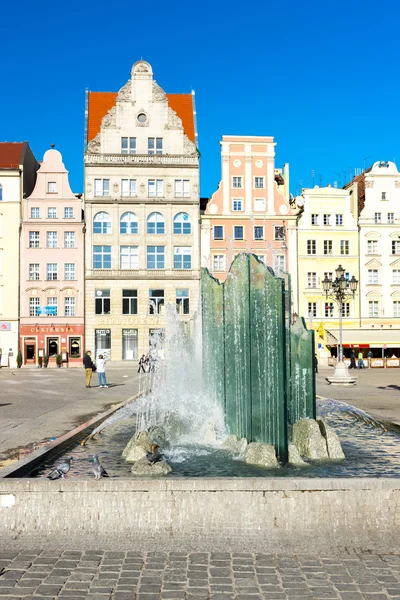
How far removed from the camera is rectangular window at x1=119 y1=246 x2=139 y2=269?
50.5 m

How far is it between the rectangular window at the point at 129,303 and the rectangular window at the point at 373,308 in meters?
18.2

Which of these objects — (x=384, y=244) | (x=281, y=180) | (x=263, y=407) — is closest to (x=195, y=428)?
(x=263, y=407)

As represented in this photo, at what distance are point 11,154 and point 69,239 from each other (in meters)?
8.46

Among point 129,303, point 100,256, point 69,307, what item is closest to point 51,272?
point 69,307

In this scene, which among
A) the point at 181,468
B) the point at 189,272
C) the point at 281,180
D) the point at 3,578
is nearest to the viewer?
the point at 3,578

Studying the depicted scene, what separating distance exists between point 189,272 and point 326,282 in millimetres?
23462

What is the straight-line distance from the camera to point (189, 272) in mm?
50656

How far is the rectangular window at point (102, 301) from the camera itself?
50094 mm

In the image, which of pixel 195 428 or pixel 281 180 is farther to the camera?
pixel 281 180

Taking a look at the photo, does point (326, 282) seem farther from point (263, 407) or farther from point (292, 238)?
point (292, 238)

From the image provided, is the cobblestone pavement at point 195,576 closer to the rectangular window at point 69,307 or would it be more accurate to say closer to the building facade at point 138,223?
the building facade at point 138,223

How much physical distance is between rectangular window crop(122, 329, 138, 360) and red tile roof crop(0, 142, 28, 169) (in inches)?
607

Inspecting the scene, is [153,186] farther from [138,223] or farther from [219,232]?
[219,232]

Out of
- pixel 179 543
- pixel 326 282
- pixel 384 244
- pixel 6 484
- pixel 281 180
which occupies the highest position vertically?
pixel 281 180
